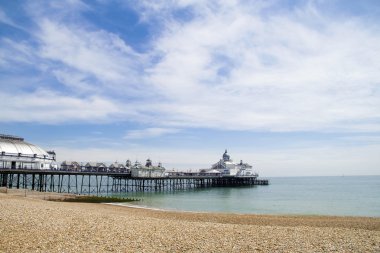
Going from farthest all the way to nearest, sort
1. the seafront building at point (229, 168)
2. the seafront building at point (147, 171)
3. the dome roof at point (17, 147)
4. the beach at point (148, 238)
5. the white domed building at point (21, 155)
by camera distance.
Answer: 1. the seafront building at point (229, 168)
2. the seafront building at point (147, 171)
3. the dome roof at point (17, 147)
4. the white domed building at point (21, 155)
5. the beach at point (148, 238)

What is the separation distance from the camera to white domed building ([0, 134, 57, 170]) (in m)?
49.3

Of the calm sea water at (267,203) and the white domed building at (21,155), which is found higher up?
the white domed building at (21,155)

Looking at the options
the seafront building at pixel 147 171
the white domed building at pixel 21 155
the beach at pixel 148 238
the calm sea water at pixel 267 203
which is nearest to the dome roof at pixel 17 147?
the white domed building at pixel 21 155

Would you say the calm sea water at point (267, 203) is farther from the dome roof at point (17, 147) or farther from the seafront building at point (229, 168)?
the seafront building at point (229, 168)

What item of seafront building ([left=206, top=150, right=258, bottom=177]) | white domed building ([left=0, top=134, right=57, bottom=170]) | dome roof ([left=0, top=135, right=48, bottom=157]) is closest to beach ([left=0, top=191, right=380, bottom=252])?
white domed building ([left=0, top=134, right=57, bottom=170])

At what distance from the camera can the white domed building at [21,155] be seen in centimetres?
4934

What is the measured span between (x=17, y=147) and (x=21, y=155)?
6.74 feet

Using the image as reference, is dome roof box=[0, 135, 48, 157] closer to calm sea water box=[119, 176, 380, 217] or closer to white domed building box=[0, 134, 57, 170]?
white domed building box=[0, 134, 57, 170]

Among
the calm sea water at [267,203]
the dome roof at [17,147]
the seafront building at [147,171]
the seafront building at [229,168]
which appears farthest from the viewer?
the seafront building at [229,168]

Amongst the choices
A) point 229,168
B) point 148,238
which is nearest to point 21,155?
point 148,238

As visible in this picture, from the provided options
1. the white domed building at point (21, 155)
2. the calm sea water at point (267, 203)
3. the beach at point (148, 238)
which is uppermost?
the white domed building at point (21, 155)

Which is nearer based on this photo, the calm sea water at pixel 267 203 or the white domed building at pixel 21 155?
the calm sea water at pixel 267 203

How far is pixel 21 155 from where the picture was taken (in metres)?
51.8

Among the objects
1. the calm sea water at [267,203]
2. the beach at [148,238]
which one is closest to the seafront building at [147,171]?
the calm sea water at [267,203]
